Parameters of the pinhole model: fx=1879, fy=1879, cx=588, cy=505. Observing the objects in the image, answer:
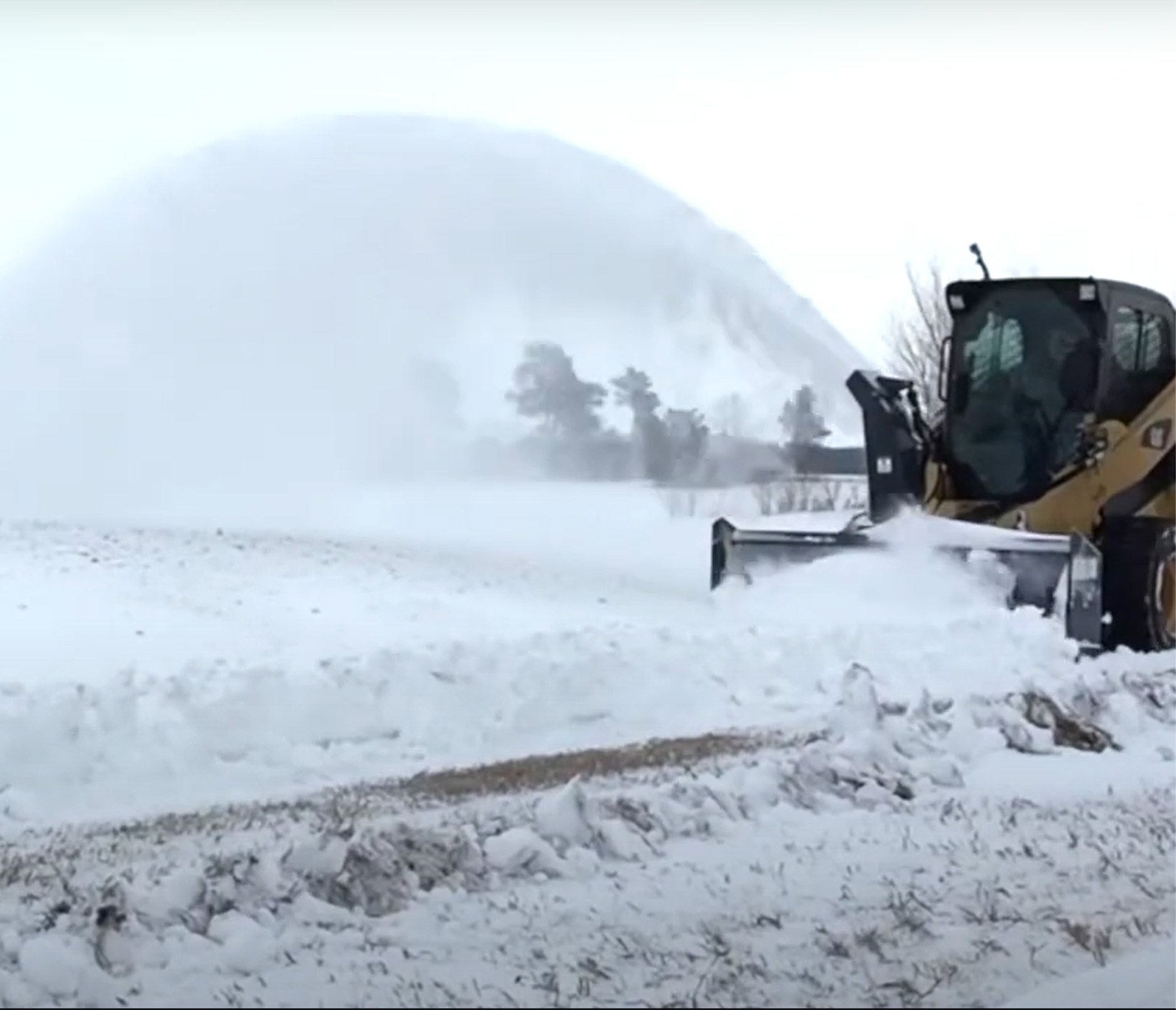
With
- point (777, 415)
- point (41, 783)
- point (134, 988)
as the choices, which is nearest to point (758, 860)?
point (134, 988)

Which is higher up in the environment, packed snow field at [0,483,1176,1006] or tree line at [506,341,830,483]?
tree line at [506,341,830,483]

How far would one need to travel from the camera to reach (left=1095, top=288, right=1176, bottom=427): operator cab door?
1280 cm

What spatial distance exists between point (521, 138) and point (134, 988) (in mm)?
14110

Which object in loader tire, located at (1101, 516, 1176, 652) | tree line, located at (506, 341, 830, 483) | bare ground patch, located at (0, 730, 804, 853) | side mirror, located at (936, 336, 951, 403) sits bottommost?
bare ground patch, located at (0, 730, 804, 853)

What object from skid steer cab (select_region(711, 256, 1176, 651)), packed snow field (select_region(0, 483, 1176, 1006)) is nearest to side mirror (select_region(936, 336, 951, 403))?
skid steer cab (select_region(711, 256, 1176, 651))

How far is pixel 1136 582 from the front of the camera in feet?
38.8

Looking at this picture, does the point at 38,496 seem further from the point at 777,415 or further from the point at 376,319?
the point at 777,415

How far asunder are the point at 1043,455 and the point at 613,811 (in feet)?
24.9

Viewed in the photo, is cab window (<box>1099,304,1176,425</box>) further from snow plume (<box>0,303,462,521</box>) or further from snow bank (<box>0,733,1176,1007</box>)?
snow plume (<box>0,303,462,521</box>)

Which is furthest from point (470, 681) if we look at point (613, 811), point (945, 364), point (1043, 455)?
point (945, 364)

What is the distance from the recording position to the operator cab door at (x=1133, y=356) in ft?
42.0

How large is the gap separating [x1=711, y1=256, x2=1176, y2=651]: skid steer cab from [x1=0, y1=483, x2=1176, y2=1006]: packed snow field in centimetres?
34

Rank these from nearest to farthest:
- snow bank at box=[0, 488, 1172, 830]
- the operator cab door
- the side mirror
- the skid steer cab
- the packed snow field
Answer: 1. the packed snow field
2. snow bank at box=[0, 488, 1172, 830]
3. the skid steer cab
4. the operator cab door
5. the side mirror

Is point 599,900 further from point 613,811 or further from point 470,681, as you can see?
point 470,681
